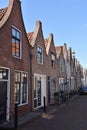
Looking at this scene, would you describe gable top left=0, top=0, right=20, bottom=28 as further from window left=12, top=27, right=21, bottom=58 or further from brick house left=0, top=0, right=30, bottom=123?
window left=12, top=27, right=21, bottom=58

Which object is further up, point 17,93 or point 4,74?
point 4,74

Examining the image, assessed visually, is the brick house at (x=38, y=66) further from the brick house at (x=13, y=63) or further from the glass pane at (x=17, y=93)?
the glass pane at (x=17, y=93)

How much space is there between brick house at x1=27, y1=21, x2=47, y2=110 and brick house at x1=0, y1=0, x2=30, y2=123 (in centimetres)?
115

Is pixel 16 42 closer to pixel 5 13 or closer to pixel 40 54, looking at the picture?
pixel 5 13

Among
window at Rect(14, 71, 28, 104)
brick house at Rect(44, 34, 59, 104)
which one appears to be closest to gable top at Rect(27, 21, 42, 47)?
brick house at Rect(44, 34, 59, 104)

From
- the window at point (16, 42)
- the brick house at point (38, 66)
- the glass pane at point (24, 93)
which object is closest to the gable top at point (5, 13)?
the window at point (16, 42)

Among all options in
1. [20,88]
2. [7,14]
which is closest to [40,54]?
[20,88]

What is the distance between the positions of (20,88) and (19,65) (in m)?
1.50

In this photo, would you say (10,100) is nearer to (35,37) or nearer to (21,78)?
(21,78)

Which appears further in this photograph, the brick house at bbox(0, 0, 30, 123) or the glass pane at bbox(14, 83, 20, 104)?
the glass pane at bbox(14, 83, 20, 104)

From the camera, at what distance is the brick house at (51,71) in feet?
70.2

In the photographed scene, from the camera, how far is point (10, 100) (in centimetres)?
1244

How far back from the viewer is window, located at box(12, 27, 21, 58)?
13500mm

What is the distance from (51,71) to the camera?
2238 cm
